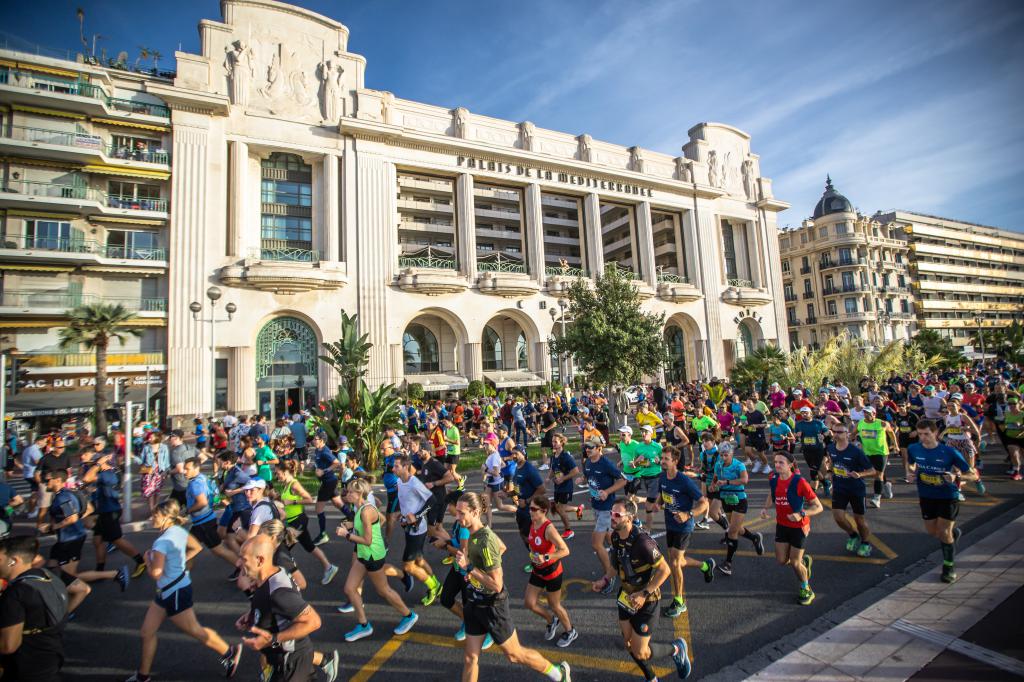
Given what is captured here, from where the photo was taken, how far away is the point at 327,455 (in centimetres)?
923

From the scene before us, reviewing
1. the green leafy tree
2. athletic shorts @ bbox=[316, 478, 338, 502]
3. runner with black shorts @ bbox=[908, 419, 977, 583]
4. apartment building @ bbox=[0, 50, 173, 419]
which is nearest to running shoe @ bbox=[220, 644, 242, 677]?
athletic shorts @ bbox=[316, 478, 338, 502]

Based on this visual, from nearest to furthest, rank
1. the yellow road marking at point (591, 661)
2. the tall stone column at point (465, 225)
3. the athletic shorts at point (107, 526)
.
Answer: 1. the yellow road marking at point (591, 661)
2. the athletic shorts at point (107, 526)
3. the tall stone column at point (465, 225)

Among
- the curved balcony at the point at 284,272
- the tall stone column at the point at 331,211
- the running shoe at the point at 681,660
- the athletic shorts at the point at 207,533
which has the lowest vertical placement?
the running shoe at the point at 681,660

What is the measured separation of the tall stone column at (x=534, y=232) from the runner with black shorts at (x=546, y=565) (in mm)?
28572

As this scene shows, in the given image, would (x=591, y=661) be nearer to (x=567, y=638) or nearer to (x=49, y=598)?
(x=567, y=638)

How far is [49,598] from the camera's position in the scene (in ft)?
12.3

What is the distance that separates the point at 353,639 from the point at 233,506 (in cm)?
361

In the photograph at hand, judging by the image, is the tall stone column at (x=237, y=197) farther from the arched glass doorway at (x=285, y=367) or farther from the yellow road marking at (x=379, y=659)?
the yellow road marking at (x=379, y=659)

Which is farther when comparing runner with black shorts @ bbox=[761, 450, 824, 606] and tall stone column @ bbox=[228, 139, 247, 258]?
tall stone column @ bbox=[228, 139, 247, 258]

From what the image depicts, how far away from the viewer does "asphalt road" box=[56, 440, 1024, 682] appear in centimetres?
470

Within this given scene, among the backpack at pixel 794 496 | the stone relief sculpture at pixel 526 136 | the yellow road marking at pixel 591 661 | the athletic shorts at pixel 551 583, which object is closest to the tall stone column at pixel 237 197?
the stone relief sculpture at pixel 526 136

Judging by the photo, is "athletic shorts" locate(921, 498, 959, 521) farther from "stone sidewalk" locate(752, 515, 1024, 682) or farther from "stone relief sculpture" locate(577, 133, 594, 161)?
"stone relief sculpture" locate(577, 133, 594, 161)

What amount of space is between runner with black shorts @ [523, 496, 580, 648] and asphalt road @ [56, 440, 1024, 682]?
0.76 feet

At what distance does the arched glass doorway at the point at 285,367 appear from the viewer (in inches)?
1005
